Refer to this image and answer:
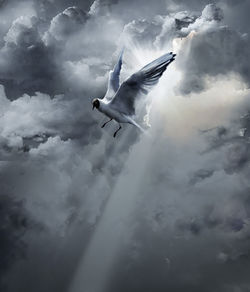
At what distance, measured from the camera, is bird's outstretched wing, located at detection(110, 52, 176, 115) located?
2592cm

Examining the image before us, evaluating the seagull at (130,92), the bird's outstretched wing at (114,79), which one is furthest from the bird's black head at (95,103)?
the bird's outstretched wing at (114,79)

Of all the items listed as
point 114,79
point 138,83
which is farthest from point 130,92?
point 114,79

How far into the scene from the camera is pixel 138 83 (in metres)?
27.9

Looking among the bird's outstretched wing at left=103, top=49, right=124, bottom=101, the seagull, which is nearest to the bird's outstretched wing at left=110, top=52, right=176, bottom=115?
the seagull

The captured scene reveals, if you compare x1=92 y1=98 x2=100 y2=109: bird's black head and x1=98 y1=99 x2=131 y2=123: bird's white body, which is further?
x1=98 y1=99 x2=131 y2=123: bird's white body

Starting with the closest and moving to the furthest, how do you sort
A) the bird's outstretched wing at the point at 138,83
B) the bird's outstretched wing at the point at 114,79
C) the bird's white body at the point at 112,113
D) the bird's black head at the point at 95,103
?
1. the bird's outstretched wing at the point at 138,83
2. the bird's black head at the point at 95,103
3. the bird's white body at the point at 112,113
4. the bird's outstretched wing at the point at 114,79

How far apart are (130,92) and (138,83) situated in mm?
1254

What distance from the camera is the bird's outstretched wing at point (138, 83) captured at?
85.1ft

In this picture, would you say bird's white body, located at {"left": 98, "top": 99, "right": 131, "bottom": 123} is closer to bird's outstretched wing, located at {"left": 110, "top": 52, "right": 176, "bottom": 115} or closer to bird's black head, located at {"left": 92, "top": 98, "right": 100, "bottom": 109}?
bird's outstretched wing, located at {"left": 110, "top": 52, "right": 176, "bottom": 115}

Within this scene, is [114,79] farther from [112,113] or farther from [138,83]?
[138,83]

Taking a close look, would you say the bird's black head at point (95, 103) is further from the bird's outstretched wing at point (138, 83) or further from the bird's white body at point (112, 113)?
the bird's outstretched wing at point (138, 83)

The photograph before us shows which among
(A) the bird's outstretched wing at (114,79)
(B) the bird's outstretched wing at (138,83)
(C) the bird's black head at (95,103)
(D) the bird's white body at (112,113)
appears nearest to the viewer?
(B) the bird's outstretched wing at (138,83)

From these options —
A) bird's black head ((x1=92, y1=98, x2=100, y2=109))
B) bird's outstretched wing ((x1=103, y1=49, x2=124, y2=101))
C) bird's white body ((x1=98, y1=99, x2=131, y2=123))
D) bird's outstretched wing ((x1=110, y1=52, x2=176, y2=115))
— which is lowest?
bird's white body ((x1=98, y1=99, x2=131, y2=123))

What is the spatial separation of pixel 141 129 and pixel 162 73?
3.71 meters
